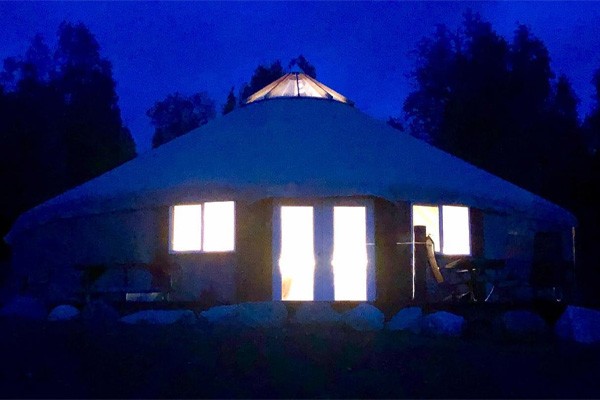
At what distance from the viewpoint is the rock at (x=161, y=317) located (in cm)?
744

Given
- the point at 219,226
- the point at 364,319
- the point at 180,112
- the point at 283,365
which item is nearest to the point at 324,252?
the point at 219,226

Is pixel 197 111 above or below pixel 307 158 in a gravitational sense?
above

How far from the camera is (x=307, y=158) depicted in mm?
9008

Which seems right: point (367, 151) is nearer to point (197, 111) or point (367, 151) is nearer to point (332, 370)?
point (332, 370)

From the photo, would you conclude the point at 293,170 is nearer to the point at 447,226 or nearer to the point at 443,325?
the point at 443,325

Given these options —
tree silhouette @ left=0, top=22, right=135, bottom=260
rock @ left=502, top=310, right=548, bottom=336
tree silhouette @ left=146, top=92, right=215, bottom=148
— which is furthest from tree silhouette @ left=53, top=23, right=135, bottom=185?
rock @ left=502, top=310, right=548, bottom=336

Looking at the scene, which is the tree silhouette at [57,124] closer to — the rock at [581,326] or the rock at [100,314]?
the rock at [100,314]

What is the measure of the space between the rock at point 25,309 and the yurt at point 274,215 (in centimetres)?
65

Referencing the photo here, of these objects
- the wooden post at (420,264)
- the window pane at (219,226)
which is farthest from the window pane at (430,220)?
the window pane at (219,226)

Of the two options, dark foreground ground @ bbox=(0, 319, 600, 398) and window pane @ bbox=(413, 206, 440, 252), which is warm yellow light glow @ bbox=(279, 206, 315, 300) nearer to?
window pane @ bbox=(413, 206, 440, 252)

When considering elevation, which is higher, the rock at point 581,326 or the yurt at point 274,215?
the yurt at point 274,215

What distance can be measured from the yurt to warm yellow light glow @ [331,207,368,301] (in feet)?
0.04

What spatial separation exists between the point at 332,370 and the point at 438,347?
1.29 meters

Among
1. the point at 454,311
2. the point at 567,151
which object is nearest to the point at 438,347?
the point at 454,311
